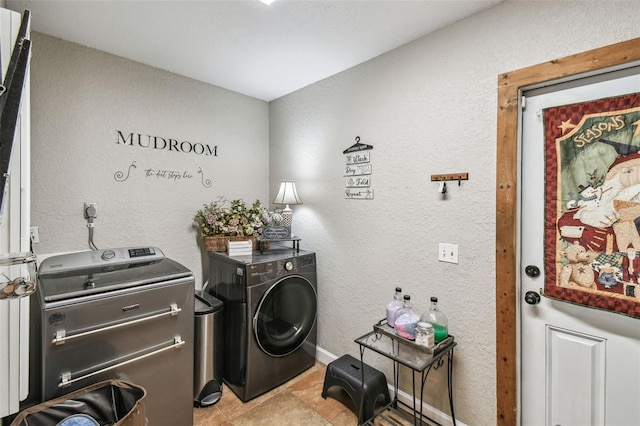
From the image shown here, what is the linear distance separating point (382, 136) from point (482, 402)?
1770mm

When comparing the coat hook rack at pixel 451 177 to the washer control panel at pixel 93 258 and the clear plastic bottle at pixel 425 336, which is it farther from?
the washer control panel at pixel 93 258

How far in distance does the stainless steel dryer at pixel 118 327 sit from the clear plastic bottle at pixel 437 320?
144 centimetres

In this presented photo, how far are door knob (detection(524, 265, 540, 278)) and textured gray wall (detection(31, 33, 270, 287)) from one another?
7.83 feet

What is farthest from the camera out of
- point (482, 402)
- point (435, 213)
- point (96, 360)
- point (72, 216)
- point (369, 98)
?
point (369, 98)

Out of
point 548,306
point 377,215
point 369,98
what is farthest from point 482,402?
point 369,98

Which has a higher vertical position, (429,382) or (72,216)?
(72,216)

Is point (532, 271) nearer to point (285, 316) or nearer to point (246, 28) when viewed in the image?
point (285, 316)

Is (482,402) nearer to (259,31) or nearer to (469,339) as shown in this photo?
(469,339)

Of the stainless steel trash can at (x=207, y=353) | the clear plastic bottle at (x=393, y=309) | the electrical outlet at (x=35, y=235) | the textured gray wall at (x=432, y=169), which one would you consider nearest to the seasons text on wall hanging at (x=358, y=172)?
the textured gray wall at (x=432, y=169)

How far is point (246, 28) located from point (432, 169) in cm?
147

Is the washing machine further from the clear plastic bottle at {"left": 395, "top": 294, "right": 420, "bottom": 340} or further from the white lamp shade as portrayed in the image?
the clear plastic bottle at {"left": 395, "top": 294, "right": 420, "bottom": 340}

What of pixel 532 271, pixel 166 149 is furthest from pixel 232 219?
pixel 532 271

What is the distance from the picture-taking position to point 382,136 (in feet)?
7.04

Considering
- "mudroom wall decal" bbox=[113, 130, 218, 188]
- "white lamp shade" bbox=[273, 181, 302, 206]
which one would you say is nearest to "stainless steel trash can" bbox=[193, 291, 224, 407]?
"white lamp shade" bbox=[273, 181, 302, 206]
